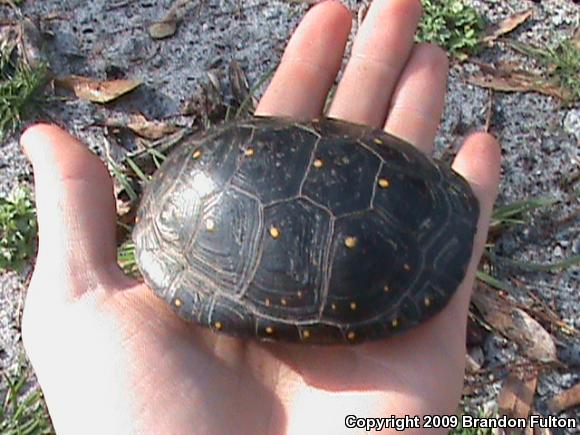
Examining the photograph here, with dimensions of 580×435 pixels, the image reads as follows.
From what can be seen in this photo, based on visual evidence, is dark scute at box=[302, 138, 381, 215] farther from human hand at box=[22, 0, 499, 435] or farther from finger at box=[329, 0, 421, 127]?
finger at box=[329, 0, 421, 127]

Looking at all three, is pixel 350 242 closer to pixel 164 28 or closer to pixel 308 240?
pixel 308 240

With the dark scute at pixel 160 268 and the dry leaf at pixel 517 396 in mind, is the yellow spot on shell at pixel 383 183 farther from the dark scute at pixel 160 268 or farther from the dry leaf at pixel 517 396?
the dry leaf at pixel 517 396

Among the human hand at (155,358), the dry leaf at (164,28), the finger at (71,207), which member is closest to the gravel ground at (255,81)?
the dry leaf at (164,28)

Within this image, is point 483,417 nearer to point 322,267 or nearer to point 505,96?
point 322,267

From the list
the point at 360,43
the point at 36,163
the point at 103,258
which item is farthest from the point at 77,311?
the point at 360,43

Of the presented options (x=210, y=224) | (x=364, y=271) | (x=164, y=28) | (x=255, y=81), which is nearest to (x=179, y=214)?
(x=210, y=224)
